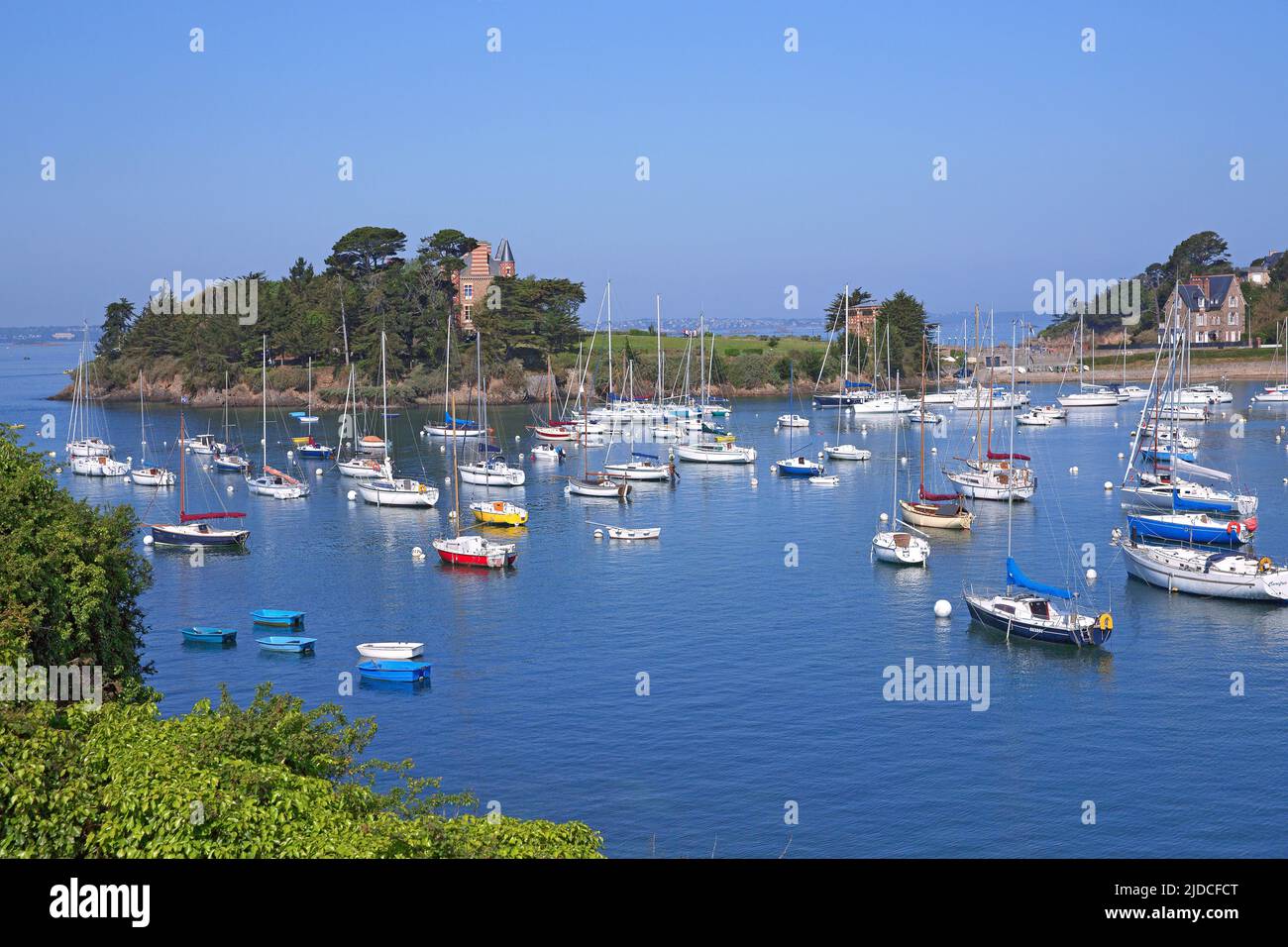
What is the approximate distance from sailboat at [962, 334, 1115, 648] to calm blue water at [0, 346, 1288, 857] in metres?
0.71

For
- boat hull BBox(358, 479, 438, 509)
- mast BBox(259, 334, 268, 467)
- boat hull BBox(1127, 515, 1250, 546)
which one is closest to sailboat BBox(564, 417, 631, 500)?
boat hull BBox(358, 479, 438, 509)

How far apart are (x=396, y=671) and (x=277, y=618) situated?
371 inches

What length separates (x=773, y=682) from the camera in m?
41.2

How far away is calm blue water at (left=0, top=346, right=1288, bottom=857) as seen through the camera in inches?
1211

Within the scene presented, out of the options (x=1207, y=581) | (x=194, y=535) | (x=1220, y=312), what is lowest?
(x=1207, y=581)

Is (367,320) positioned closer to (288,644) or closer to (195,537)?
(195,537)

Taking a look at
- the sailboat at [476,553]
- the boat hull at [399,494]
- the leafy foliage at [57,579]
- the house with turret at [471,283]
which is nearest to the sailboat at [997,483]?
the sailboat at [476,553]

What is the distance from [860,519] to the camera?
70.9 metres

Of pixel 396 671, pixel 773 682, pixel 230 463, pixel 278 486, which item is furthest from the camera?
pixel 230 463

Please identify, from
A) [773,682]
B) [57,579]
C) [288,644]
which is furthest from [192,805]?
[288,644]

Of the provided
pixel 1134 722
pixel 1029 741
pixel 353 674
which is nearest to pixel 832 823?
pixel 1029 741

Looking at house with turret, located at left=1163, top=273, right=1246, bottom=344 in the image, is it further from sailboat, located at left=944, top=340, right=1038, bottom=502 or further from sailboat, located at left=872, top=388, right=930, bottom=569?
sailboat, located at left=872, top=388, right=930, bottom=569

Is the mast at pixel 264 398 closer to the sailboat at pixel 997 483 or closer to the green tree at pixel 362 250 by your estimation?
the green tree at pixel 362 250
